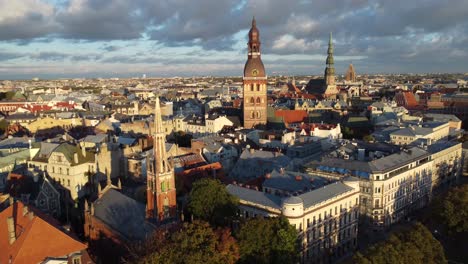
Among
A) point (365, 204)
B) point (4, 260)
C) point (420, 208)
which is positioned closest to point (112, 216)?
point (4, 260)

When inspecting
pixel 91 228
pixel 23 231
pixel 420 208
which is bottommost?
pixel 420 208

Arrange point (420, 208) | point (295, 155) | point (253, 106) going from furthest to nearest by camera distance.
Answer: point (253, 106), point (295, 155), point (420, 208)

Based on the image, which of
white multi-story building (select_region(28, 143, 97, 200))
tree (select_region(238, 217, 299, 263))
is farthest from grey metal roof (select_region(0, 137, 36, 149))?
tree (select_region(238, 217, 299, 263))

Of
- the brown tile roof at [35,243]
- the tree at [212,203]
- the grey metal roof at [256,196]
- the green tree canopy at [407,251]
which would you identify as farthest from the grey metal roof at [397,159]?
the brown tile roof at [35,243]

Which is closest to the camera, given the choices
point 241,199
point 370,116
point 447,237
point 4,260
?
point 4,260

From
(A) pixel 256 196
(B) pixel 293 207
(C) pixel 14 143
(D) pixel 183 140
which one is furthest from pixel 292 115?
(B) pixel 293 207

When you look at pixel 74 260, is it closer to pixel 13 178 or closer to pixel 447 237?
pixel 13 178
